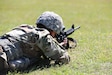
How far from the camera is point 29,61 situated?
678cm

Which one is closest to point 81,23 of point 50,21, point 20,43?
point 50,21

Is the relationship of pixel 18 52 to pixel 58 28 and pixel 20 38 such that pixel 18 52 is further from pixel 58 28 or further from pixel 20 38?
pixel 58 28

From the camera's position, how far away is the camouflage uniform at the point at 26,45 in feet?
21.3

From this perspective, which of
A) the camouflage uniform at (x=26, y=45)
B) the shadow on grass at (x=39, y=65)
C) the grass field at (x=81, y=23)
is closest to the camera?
the camouflage uniform at (x=26, y=45)

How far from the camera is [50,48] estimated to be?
6.71m

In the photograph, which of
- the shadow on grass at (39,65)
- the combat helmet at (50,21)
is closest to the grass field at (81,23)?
the shadow on grass at (39,65)

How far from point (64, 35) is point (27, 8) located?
47.9 feet

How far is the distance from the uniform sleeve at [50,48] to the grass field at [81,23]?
26 cm

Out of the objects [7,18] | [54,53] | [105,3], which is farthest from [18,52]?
[105,3]

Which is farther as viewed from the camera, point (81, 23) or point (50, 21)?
point (81, 23)

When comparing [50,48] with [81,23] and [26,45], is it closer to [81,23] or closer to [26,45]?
[26,45]

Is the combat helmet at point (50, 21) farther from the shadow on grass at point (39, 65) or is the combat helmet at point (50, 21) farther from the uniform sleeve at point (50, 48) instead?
the shadow on grass at point (39, 65)

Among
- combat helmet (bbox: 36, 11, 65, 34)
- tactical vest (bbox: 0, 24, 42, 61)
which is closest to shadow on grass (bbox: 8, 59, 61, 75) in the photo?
tactical vest (bbox: 0, 24, 42, 61)

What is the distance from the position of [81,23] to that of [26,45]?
31.5 ft
